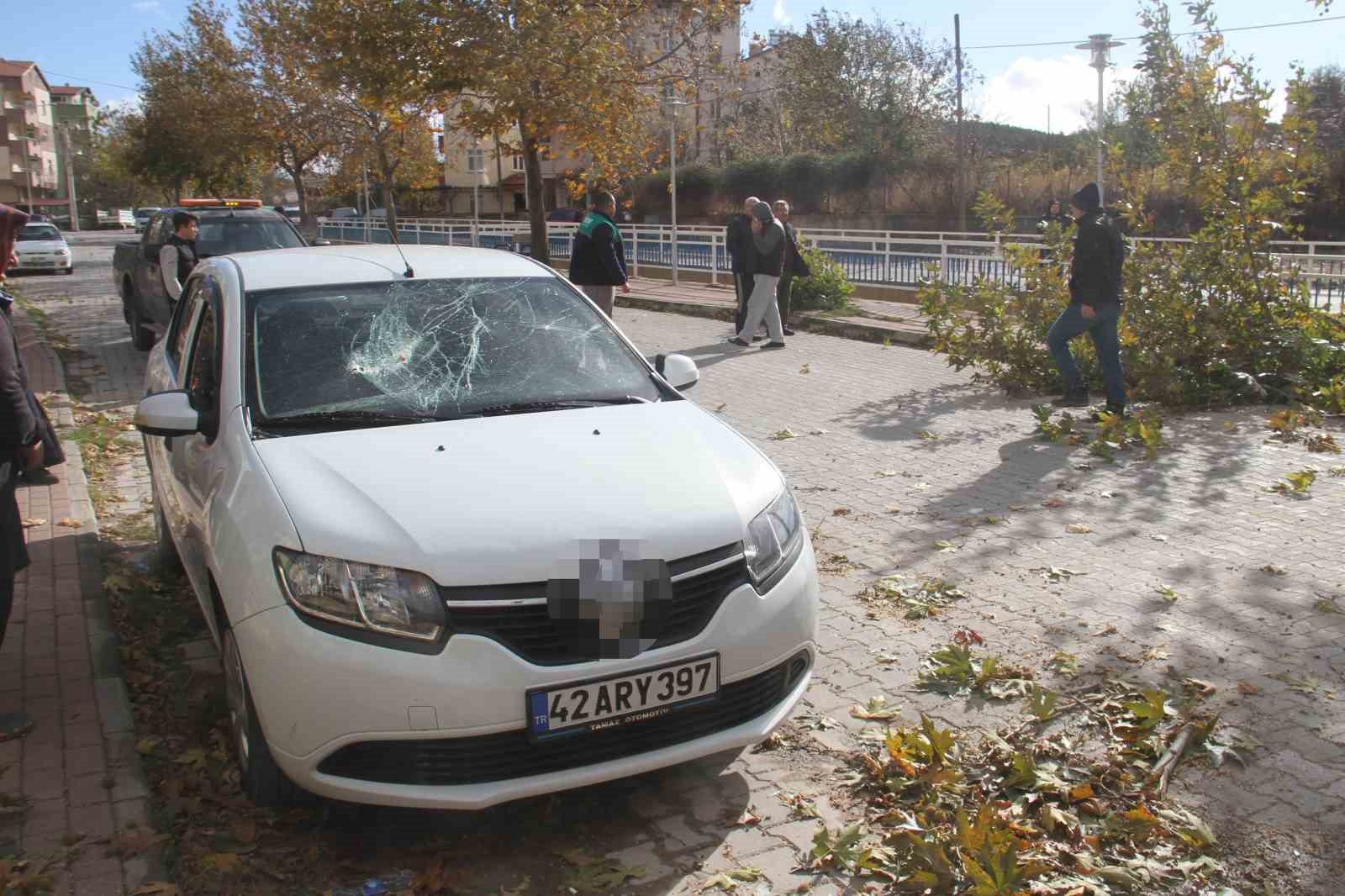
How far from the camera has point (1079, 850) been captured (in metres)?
3.35

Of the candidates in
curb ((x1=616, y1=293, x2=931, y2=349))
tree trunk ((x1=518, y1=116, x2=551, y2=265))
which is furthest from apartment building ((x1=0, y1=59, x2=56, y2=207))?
curb ((x1=616, y1=293, x2=931, y2=349))

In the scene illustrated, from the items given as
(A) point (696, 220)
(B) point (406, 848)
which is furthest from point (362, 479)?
(A) point (696, 220)

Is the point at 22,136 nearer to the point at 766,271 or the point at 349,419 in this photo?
the point at 766,271

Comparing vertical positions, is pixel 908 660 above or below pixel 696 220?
below

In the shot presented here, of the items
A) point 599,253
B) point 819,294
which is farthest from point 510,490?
point 819,294

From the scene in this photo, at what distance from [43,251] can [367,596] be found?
33332 mm

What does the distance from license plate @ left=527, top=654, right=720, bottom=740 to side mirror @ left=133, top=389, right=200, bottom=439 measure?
5.98 feet

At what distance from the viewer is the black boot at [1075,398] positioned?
32.1ft

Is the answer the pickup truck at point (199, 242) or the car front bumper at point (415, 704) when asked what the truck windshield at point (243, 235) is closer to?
the pickup truck at point (199, 242)

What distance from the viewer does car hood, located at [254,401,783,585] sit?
321 centimetres

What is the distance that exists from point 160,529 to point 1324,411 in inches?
327

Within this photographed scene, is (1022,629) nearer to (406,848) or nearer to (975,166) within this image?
(406,848)

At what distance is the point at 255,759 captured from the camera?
138 inches

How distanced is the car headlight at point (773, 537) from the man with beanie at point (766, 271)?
10639 mm
